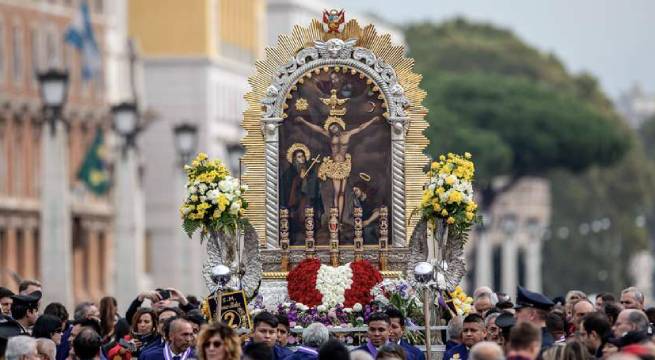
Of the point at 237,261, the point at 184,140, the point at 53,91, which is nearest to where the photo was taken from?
the point at 237,261

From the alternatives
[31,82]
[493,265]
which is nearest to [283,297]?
[31,82]

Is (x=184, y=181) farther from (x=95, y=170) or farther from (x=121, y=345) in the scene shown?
(x=121, y=345)

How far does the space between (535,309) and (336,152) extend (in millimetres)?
7324

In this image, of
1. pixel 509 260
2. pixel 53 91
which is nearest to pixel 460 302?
pixel 53 91

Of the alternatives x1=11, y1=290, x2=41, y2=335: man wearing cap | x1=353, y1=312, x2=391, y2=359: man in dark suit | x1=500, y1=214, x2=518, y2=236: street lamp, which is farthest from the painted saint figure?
x1=500, y1=214, x2=518, y2=236: street lamp

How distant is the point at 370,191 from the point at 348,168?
379mm

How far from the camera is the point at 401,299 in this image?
110 ft

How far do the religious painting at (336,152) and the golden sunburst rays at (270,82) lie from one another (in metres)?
0.26

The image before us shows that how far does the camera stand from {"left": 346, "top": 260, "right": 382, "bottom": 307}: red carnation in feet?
111

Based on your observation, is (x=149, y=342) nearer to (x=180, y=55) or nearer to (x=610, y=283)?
(x=180, y=55)

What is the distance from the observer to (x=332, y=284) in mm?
34125

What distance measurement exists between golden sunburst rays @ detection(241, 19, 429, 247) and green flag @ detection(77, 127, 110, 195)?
5459 cm

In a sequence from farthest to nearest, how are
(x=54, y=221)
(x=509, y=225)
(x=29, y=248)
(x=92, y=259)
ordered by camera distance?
1. (x=509, y=225)
2. (x=92, y=259)
3. (x=29, y=248)
4. (x=54, y=221)

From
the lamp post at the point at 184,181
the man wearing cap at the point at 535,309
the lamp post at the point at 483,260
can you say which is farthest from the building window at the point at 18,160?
the man wearing cap at the point at 535,309
